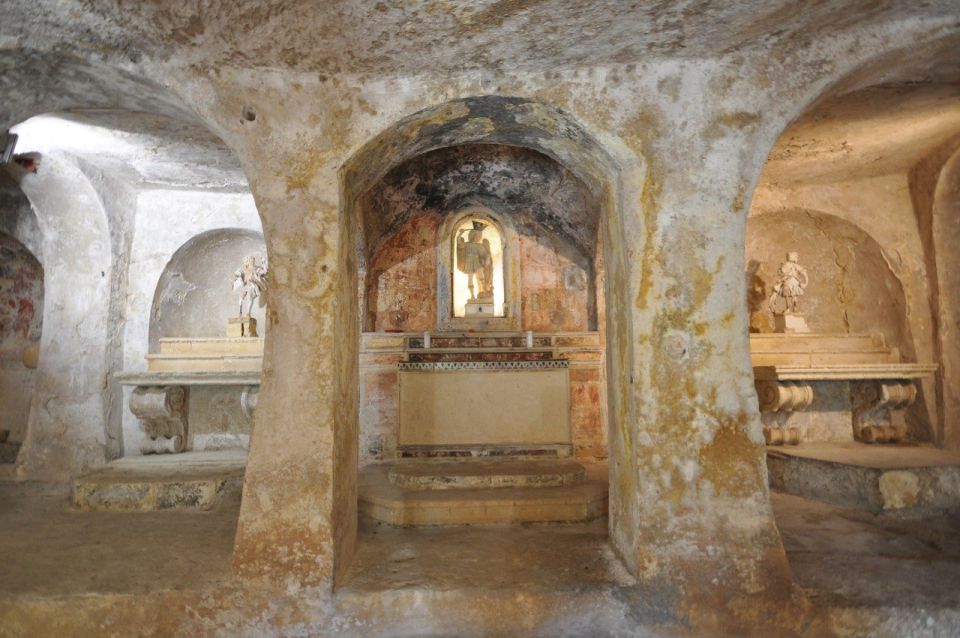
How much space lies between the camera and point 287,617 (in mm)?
3074

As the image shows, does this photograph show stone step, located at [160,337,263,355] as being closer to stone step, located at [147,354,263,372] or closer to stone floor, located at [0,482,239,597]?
stone step, located at [147,354,263,372]

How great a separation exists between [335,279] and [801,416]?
5.46 meters

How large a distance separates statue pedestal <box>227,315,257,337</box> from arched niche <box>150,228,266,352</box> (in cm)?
39

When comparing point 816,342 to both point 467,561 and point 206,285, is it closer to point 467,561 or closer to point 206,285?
point 467,561

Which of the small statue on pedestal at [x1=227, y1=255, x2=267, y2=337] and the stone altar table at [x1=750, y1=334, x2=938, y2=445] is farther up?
the small statue on pedestal at [x1=227, y1=255, x2=267, y2=337]

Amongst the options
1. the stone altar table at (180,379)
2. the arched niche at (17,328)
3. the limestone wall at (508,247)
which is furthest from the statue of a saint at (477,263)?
the arched niche at (17,328)

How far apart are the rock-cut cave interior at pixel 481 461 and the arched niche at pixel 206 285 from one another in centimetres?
72

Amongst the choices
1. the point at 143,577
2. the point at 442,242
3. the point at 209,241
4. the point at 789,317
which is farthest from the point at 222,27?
the point at 789,317

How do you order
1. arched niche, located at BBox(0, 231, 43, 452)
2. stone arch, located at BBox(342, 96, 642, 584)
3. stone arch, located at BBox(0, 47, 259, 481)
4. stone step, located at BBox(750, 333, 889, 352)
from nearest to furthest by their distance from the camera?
stone arch, located at BBox(342, 96, 642, 584) < stone arch, located at BBox(0, 47, 259, 481) < stone step, located at BBox(750, 333, 889, 352) < arched niche, located at BBox(0, 231, 43, 452)

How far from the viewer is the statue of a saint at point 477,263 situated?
7512 millimetres

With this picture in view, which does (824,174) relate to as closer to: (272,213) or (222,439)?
(272,213)

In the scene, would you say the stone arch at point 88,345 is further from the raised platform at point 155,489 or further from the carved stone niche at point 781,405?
the carved stone niche at point 781,405

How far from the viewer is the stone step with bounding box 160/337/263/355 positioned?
20.1ft

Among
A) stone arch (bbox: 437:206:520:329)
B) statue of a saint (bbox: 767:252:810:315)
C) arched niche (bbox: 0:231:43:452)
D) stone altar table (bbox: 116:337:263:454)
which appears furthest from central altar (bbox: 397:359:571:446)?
arched niche (bbox: 0:231:43:452)
